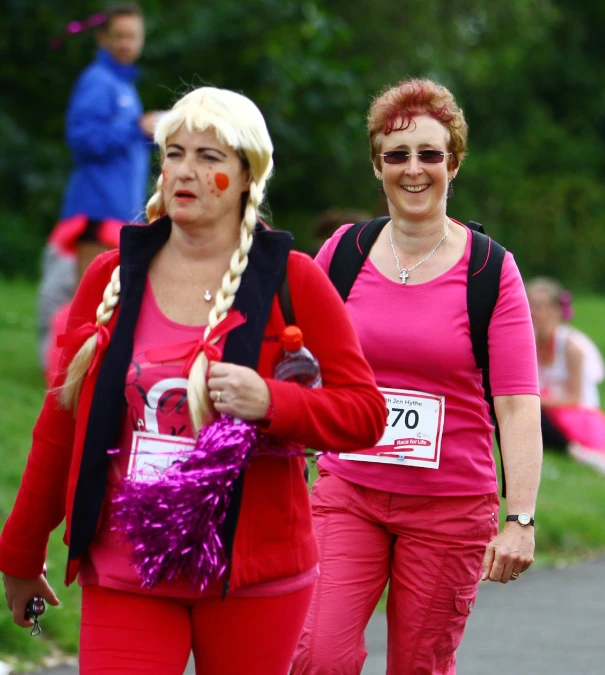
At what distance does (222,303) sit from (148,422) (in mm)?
316

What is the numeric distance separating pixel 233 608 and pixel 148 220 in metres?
0.96

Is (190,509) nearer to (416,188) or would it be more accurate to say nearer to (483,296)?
(483,296)

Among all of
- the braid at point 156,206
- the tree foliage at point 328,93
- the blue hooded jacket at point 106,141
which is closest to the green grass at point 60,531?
the blue hooded jacket at point 106,141

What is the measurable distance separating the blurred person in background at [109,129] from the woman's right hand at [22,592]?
19.5 ft

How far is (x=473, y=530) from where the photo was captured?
14.2ft

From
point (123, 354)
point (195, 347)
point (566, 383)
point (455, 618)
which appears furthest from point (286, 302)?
point (566, 383)

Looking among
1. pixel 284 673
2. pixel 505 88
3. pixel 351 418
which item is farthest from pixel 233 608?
pixel 505 88

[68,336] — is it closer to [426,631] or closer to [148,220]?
[148,220]

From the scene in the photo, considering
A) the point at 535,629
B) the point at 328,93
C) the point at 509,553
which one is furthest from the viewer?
the point at 328,93

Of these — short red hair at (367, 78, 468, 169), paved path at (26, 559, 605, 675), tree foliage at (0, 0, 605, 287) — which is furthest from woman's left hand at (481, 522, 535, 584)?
tree foliage at (0, 0, 605, 287)

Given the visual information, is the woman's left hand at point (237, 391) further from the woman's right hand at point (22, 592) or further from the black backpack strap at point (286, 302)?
the woman's right hand at point (22, 592)

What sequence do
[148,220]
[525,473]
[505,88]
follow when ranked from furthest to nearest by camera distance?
[505,88] < [525,473] < [148,220]

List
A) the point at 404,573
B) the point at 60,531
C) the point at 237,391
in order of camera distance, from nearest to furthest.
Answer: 1. the point at 237,391
2. the point at 404,573
3. the point at 60,531

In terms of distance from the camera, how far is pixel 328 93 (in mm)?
19141
